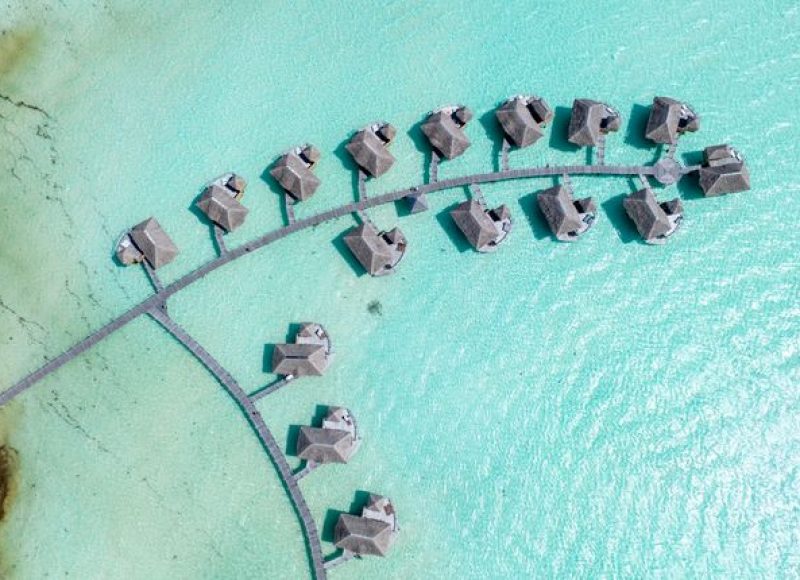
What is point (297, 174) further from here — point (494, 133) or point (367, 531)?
point (367, 531)

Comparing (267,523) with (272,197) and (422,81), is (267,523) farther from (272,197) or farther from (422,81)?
(422,81)

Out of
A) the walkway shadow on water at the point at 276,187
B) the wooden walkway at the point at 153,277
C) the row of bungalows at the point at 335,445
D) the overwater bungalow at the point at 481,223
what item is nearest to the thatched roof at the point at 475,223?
the overwater bungalow at the point at 481,223

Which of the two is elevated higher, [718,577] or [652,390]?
[652,390]

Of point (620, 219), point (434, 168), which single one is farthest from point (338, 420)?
point (620, 219)

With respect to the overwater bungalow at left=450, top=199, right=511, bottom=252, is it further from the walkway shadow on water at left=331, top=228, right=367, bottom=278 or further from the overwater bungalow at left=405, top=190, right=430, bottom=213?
the walkway shadow on water at left=331, top=228, right=367, bottom=278

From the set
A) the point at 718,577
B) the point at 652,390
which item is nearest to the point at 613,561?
the point at 718,577

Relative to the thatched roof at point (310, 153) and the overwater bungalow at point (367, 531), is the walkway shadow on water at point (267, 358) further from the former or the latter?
the thatched roof at point (310, 153)

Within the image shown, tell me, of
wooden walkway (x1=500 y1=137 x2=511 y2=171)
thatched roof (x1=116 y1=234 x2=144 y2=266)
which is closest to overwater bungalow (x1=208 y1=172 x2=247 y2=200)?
thatched roof (x1=116 y1=234 x2=144 y2=266)

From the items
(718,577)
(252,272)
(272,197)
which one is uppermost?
(272,197)
